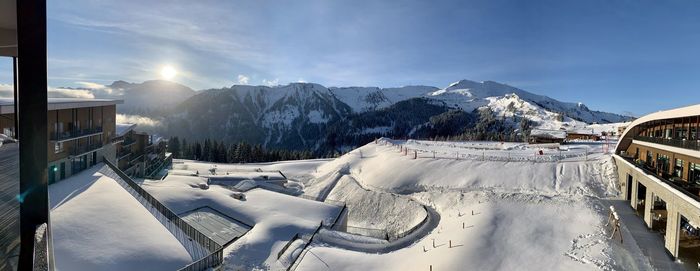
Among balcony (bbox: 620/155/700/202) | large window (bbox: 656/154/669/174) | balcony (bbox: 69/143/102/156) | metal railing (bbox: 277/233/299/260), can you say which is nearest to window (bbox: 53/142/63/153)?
balcony (bbox: 69/143/102/156)

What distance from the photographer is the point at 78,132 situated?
2452cm

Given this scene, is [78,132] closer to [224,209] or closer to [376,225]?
[224,209]

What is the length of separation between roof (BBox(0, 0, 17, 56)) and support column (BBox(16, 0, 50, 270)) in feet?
4.88

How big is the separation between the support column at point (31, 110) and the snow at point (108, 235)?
9867 millimetres

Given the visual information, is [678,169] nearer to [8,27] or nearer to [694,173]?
[694,173]

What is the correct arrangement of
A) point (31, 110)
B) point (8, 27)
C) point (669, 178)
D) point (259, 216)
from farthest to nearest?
point (259, 216), point (669, 178), point (8, 27), point (31, 110)

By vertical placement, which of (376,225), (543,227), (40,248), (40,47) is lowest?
(376,225)

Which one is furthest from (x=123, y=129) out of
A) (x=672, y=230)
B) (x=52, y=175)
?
(x=672, y=230)

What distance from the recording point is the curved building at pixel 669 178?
53.2 ft

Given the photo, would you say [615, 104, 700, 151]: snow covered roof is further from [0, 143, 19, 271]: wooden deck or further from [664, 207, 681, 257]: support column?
[0, 143, 19, 271]: wooden deck

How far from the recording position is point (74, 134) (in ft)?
78.6

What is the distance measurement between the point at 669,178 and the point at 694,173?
122cm

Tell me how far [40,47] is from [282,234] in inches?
783

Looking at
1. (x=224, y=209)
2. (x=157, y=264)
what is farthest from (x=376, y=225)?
(x=157, y=264)
